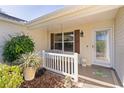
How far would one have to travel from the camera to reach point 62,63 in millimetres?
5512

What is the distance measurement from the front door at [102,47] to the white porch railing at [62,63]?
2.38 meters

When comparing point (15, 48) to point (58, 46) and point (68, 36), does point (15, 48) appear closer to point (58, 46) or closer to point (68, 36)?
point (68, 36)

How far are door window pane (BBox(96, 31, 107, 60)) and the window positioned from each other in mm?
1951

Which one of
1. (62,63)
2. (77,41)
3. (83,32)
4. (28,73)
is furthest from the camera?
(77,41)

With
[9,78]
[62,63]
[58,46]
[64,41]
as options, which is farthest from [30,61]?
[58,46]

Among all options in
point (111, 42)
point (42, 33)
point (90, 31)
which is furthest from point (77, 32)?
point (42, 33)

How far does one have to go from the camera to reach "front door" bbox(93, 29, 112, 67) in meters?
7.39

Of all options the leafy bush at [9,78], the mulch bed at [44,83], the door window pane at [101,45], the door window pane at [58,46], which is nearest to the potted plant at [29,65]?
the mulch bed at [44,83]

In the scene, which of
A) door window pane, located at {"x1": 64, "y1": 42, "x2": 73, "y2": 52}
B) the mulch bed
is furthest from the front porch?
door window pane, located at {"x1": 64, "y1": 42, "x2": 73, "y2": 52}

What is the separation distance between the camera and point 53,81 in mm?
4957

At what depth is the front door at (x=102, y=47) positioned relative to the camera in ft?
24.3

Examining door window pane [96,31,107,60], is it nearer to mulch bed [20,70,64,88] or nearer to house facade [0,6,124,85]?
house facade [0,6,124,85]

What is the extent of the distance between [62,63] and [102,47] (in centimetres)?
336

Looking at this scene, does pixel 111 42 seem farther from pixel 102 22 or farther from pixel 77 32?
pixel 77 32
